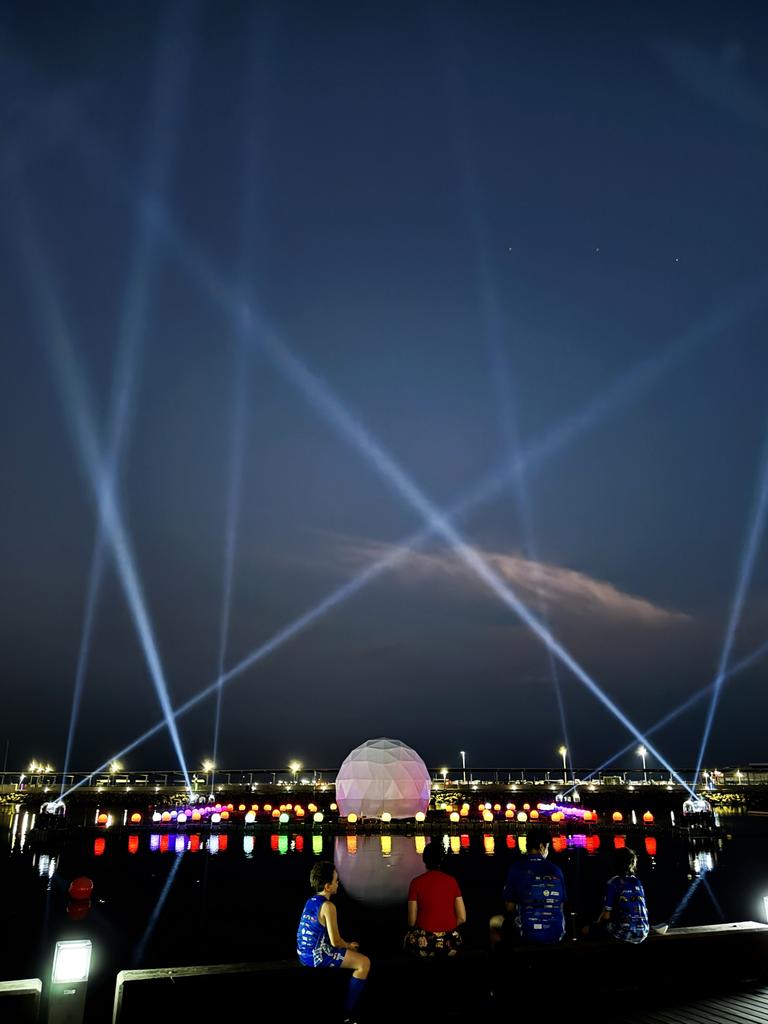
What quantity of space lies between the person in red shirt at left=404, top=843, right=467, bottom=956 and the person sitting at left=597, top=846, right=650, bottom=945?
2.33 m

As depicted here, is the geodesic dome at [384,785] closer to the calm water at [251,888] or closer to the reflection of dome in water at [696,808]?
the calm water at [251,888]

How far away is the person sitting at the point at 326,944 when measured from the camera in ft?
26.9

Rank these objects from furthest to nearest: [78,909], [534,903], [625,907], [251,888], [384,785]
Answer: [384,785]
[251,888]
[78,909]
[625,907]
[534,903]

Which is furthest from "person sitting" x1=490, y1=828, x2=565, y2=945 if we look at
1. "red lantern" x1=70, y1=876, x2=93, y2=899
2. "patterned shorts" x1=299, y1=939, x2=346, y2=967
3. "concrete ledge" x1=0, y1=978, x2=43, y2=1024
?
Result: "red lantern" x1=70, y1=876, x2=93, y2=899

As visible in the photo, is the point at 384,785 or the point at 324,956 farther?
the point at 384,785

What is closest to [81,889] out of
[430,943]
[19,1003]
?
[19,1003]

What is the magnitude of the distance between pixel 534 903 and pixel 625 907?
1.37 meters

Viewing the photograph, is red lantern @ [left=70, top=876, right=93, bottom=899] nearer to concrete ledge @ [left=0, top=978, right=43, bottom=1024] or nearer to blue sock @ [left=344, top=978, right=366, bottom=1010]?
concrete ledge @ [left=0, top=978, right=43, bottom=1024]

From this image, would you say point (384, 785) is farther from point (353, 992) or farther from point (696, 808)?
point (353, 992)

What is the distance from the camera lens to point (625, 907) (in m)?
9.91

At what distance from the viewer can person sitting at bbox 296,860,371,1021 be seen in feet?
26.9

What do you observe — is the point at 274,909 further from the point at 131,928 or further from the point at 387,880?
the point at 387,880

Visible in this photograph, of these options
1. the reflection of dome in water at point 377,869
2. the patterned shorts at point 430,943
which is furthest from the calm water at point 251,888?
the patterned shorts at point 430,943

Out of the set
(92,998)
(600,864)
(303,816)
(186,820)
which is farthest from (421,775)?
(92,998)
